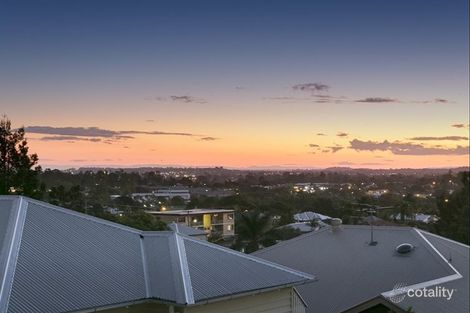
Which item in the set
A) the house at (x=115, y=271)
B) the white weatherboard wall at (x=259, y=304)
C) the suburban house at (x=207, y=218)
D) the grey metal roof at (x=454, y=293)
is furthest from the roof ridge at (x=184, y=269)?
the suburban house at (x=207, y=218)

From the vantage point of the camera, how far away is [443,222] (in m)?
48.6

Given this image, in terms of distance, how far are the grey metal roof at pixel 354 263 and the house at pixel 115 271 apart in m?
4.54

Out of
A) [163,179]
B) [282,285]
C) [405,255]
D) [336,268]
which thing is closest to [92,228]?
[282,285]

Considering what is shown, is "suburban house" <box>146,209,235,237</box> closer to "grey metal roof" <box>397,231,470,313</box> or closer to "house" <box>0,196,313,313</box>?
"grey metal roof" <box>397,231,470,313</box>

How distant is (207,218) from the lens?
65875mm

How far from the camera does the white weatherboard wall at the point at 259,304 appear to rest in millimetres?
11948

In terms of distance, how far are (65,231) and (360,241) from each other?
13.2 m

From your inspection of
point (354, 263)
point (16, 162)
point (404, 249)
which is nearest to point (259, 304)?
point (354, 263)

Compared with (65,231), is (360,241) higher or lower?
lower

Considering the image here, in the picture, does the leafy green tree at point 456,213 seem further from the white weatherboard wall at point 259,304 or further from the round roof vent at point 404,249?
the white weatherboard wall at point 259,304

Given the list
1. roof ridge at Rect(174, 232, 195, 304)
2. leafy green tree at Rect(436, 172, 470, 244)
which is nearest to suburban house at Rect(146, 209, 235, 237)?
leafy green tree at Rect(436, 172, 470, 244)

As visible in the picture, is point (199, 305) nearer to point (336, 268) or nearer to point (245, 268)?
point (245, 268)
